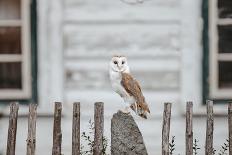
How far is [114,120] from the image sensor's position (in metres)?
4.22

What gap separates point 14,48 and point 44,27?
39cm

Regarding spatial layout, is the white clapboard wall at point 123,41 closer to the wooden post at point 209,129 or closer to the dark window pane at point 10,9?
the dark window pane at point 10,9

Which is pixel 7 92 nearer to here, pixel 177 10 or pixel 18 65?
pixel 18 65

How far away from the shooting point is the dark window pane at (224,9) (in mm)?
5379

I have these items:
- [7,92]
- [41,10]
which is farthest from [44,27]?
[7,92]

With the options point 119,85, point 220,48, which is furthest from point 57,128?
point 220,48

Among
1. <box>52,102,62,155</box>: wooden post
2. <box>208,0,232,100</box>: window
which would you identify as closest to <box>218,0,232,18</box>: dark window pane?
<box>208,0,232,100</box>: window

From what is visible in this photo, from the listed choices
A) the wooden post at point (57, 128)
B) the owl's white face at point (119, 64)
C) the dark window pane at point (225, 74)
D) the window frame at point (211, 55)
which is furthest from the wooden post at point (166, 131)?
the dark window pane at point (225, 74)

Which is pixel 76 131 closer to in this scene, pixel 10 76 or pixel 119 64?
pixel 119 64

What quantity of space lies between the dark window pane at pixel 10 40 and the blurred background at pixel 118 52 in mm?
55

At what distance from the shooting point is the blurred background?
207 inches

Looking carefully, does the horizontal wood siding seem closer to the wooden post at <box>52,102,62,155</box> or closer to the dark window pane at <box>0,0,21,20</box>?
the dark window pane at <box>0,0,21,20</box>

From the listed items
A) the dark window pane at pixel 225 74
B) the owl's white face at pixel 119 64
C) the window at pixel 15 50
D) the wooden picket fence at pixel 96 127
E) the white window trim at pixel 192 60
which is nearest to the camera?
the owl's white face at pixel 119 64

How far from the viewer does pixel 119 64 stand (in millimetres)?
4078
